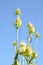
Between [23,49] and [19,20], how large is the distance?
5.37 ft

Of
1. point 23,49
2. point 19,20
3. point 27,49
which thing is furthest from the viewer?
point 19,20

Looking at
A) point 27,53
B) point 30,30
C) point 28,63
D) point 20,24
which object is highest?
point 20,24

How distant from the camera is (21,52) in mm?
1111

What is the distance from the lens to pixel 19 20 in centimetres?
269

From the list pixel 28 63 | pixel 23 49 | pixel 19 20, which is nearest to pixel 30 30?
pixel 28 63

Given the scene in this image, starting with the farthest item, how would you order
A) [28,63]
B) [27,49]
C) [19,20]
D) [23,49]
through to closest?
1. [19,20]
2. [28,63]
3. [27,49]
4. [23,49]

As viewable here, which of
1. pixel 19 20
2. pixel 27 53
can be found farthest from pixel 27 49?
pixel 19 20

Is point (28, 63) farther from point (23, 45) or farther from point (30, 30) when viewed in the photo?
point (23, 45)

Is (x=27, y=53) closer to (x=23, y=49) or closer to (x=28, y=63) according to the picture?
(x=23, y=49)

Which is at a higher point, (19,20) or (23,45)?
(19,20)

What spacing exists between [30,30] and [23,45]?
552 millimetres

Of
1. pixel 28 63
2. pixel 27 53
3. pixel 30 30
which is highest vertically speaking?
pixel 30 30

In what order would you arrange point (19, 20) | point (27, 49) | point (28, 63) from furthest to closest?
point (19, 20) → point (28, 63) → point (27, 49)

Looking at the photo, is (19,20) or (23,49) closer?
(23,49)
